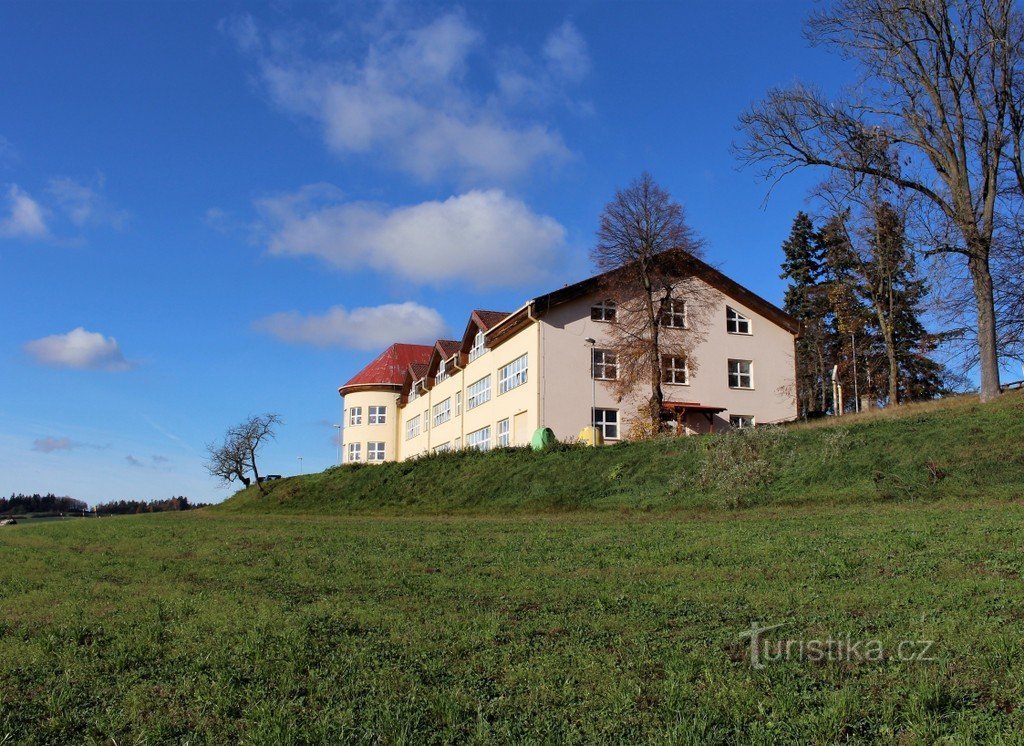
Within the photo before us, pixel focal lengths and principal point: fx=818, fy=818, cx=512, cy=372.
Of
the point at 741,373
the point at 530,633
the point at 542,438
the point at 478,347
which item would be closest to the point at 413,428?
the point at 478,347

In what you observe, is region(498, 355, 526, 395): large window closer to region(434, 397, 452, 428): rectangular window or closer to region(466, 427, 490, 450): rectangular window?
region(466, 427, 490, 450): rectangular window

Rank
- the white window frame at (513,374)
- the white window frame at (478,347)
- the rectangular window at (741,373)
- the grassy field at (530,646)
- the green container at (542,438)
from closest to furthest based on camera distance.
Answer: the grassy field at (530,646) → the green container at (542,438) → the white window frame at (513,374) → the rectangular window at (741,373) → the white window frame at (478,347)

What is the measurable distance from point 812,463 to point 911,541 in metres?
10.5

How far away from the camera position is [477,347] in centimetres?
4806

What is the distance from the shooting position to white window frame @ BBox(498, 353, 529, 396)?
4009 cm

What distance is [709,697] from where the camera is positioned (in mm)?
5320

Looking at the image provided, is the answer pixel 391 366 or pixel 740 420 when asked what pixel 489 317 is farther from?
pixel 391 366

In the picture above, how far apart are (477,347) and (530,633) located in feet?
135

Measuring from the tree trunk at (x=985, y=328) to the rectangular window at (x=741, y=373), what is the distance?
47.4 ft

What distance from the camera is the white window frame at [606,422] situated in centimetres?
3884

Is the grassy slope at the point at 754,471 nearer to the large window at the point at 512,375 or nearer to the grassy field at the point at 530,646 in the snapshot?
the large window at the point at 512,375

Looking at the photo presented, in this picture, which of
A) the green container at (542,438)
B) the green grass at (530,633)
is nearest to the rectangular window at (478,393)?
the green container at (542,438)

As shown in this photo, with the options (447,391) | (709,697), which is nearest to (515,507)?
(709,697)

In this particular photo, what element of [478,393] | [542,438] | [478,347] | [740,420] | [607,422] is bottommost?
[542,438]
